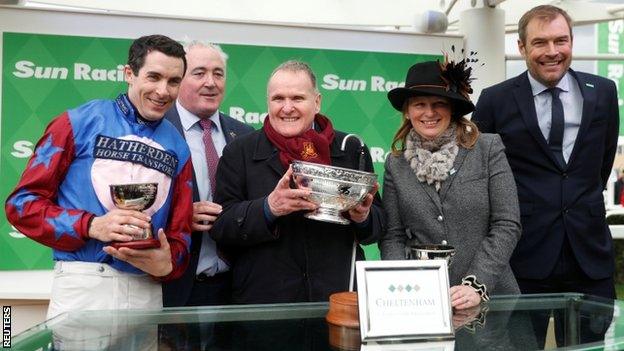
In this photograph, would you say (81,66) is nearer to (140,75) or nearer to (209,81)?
(209,81)

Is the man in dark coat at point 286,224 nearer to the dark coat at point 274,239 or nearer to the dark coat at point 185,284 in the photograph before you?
the dark coat at point 274,239

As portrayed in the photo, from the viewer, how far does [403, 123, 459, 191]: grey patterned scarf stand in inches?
112

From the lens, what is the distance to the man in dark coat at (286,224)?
9.05 feet

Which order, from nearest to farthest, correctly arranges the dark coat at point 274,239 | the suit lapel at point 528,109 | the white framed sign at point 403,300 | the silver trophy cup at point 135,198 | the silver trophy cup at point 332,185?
the white framed sign at point 403,300, the silver trophy cup at point 135,198, the silver trophy cup at point 332,185, the dark coat at point 274,239, the suit lapel at point 528,109

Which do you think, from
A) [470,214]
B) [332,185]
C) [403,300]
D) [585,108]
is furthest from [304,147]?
[585,108]

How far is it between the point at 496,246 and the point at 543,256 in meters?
0.63

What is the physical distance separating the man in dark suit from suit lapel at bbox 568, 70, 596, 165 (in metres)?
1.56

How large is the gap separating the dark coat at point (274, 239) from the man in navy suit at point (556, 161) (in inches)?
35.0

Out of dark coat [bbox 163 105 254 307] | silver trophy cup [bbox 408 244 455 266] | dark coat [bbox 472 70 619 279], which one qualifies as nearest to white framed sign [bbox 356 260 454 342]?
silver trophy cup [bbox 408 244 455 266]

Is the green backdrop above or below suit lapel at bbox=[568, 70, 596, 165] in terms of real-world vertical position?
above

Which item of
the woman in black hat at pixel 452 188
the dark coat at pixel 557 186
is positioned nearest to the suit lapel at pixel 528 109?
the dark coat at pixel 557 186

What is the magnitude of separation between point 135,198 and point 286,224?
0.71 metres

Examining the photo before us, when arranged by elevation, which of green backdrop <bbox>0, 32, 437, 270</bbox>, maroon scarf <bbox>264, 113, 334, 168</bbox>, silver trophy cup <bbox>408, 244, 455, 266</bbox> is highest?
green backdrop <bbox>0, 32, 437, 270</bbox>

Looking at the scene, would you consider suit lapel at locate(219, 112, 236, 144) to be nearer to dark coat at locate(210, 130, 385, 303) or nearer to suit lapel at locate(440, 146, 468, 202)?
dark coat at locate(210, 130, 385, 303)
